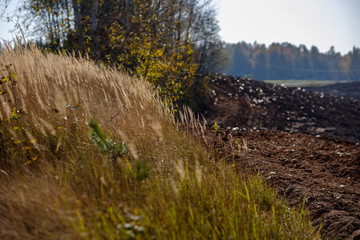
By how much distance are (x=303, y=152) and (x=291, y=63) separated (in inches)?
4476

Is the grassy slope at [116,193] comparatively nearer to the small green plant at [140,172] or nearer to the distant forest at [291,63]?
the small green plant at [140,172]

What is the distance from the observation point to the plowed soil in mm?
3215

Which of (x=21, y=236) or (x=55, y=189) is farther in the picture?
(x=55, y=189)

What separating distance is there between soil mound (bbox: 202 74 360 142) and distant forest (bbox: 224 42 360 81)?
3559 inches

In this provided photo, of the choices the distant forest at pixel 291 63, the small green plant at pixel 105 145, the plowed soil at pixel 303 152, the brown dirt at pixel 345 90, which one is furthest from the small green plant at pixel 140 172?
the distant forest at pixel 291 63

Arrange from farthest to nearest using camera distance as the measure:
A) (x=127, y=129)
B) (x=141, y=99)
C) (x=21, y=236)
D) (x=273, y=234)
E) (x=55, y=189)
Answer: (x=141, y=99) → (x=127, y=129) → (x=273, y=234) → (x=55, y=189) → (x=21, y=236)

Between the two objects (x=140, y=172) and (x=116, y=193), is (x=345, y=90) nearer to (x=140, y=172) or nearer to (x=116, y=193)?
(x=140, y=172)

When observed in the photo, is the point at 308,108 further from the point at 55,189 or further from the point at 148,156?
the point at 55,189

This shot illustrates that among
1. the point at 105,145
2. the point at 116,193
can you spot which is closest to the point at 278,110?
the point at 105,145

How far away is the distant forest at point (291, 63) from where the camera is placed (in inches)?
4254

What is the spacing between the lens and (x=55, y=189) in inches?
84.7

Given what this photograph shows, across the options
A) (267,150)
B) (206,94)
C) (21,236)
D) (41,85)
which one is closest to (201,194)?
(21,236)

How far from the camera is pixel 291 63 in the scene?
112 metres

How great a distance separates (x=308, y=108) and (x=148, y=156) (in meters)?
11.4
